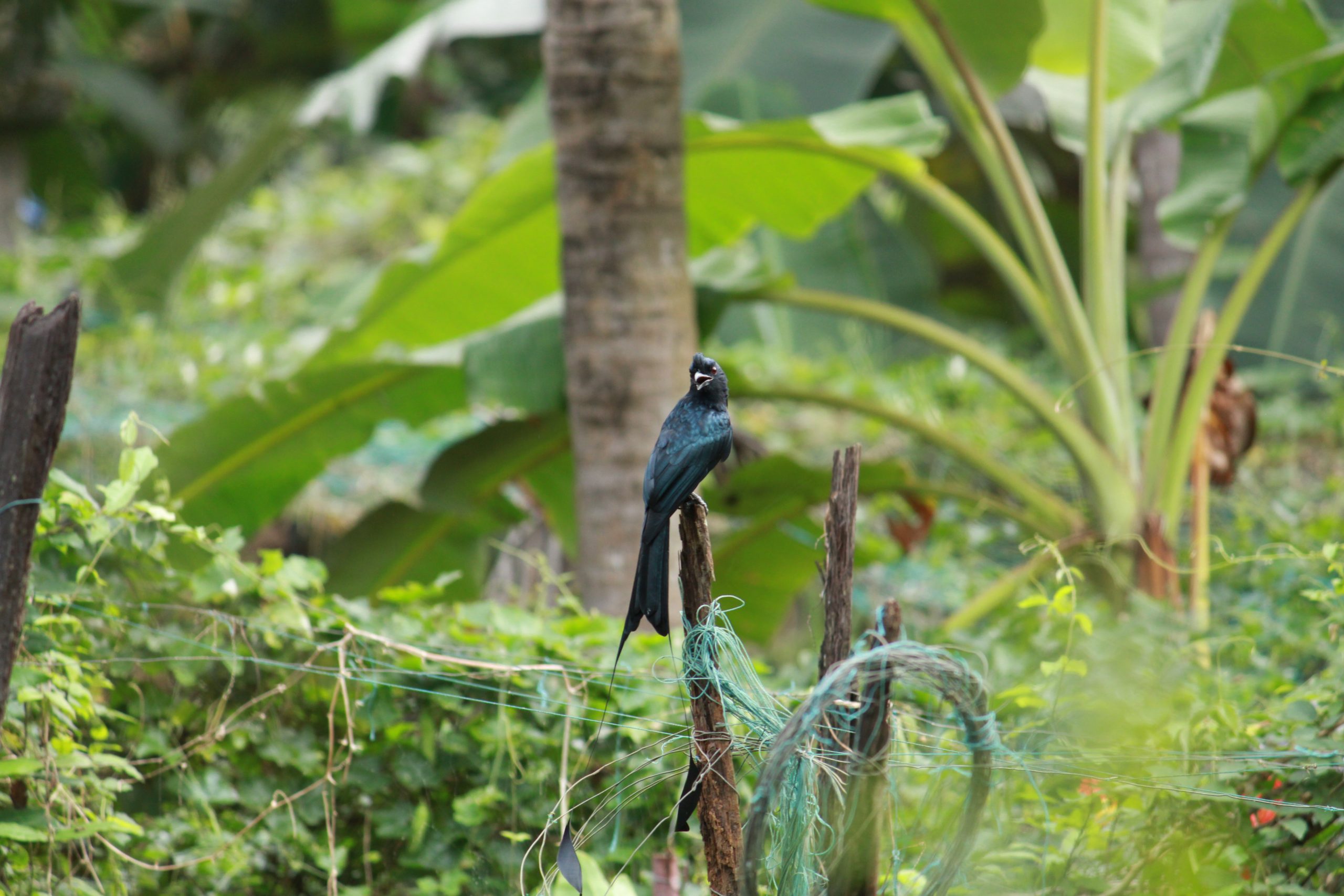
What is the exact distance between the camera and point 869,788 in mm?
1799

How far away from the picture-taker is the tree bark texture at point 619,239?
143 inches

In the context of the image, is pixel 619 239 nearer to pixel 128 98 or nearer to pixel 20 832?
pixel 20 832

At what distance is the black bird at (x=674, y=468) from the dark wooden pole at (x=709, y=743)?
70 millimetres

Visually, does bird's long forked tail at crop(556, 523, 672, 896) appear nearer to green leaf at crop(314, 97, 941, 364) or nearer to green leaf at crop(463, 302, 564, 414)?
green leaf at crop(463, 302, 564, 414)

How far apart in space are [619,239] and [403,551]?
1773 mm

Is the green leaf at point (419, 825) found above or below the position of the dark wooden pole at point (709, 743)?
below

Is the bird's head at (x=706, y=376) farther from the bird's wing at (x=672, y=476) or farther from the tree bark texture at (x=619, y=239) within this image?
the tree bark texture at (x=619, y=239)

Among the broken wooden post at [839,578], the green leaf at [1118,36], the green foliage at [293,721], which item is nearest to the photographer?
the broken wooden post at [839,578]

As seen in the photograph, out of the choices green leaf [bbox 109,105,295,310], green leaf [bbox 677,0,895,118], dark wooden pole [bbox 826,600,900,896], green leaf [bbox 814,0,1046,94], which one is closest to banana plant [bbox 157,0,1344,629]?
green leaf [bbox 814,0,1046,94]

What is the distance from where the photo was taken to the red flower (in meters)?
2.55

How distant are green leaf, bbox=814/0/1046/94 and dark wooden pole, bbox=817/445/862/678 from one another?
2.75 metres

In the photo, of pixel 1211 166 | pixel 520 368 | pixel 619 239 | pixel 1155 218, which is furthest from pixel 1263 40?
pixel 520 368

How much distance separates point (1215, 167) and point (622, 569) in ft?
9.33

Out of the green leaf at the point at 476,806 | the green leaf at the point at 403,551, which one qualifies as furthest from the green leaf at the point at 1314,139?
the green leaf at the point at 476,806
